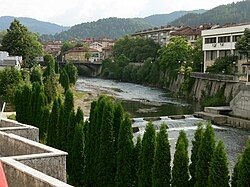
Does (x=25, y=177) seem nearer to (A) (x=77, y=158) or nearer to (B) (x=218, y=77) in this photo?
(A) (x=77, y=158)

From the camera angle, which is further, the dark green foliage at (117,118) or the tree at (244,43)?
the tree at (244,43)

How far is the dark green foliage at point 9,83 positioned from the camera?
41844 mm

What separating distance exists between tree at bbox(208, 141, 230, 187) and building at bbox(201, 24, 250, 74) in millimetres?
44970

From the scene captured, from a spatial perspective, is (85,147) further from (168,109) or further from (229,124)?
(168,109)

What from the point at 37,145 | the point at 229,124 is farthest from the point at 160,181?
the point at 229,124

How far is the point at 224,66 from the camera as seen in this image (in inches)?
2456

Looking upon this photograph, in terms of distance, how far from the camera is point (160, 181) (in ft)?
54.5

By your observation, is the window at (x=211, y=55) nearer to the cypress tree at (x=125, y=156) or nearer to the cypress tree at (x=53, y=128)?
the cypress tree at (x=53, y=128)

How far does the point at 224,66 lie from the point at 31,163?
171 feet

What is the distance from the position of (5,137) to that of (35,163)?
3318 mm

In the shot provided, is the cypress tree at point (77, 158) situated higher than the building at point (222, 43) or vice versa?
the building at point (222, 43)

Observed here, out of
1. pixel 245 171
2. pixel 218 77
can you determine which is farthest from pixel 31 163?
pixel 218 77

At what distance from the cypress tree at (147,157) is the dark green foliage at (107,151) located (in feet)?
8.22

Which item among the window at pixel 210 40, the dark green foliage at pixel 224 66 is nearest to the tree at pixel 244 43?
the dark green foliage at pixel 224 66
